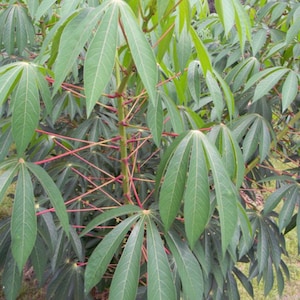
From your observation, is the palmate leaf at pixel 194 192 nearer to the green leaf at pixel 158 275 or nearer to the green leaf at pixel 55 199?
the green leaf at pixel 158 275

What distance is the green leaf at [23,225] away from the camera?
723mm

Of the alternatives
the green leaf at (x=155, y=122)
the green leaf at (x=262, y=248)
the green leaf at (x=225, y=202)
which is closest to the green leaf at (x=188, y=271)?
the green leaf at (x=225, y=202)

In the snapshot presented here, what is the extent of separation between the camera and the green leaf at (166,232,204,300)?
0.79 m

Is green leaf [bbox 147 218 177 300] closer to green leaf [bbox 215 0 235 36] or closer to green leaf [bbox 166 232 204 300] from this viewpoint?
green leaf [bbox 166 232 204 300]

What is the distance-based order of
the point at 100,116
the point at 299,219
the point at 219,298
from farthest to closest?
the point at 100,116 → the point at 219,298 → the point at 299,219

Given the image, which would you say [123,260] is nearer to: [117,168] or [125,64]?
[125,64]

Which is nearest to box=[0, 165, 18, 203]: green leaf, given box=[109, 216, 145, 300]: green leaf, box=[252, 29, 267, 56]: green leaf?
box=[109, 216, 145, 300]: green leaf

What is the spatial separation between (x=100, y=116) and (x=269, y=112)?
0.58 metres

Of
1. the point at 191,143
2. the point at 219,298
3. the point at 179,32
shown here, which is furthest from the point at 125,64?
the point at 219,298

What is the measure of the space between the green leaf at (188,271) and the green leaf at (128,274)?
84 mm

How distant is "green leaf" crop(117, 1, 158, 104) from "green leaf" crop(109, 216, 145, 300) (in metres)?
0.32

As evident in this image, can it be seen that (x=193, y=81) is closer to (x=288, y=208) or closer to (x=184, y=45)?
(x=184, y=45)

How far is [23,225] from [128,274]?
0.68 ft

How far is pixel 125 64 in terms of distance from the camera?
40.2 inches
